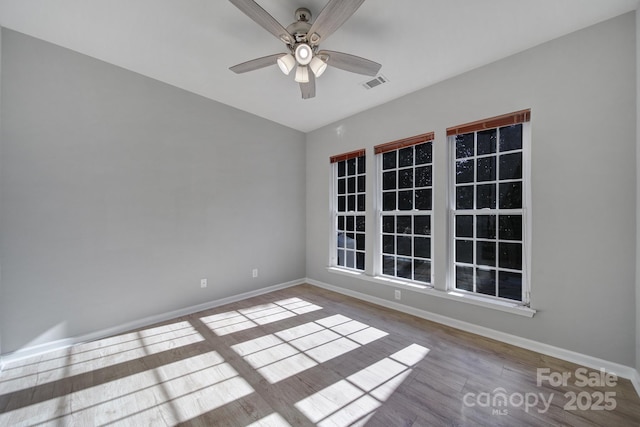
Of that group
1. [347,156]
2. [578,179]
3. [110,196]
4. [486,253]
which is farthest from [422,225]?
[110,196]

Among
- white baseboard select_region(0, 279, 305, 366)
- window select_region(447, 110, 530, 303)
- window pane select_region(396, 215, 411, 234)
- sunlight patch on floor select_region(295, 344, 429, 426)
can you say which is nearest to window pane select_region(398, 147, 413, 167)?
window select_region(447, 110, 530, 303)

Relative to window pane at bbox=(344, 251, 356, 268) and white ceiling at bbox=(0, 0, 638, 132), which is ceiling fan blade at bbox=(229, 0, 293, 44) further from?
window pane at bbox=(344, 251, 356, 268)

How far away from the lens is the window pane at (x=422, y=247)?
125 inches

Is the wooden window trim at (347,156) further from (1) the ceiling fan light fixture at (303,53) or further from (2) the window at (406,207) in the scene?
(1) the ceiling fan light fixture at (303,53)

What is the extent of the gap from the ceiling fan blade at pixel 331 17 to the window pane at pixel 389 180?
6.80ft

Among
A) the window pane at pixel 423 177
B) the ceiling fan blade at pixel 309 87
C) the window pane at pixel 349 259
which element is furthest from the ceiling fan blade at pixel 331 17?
the window pane at pixel 349 259

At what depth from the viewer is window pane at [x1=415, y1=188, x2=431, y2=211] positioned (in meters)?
3.18

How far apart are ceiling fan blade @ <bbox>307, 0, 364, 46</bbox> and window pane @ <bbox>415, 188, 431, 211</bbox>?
7.06 feet

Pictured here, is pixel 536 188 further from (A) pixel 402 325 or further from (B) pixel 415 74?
(A) pixel 402 325

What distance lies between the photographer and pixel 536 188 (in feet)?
7.64

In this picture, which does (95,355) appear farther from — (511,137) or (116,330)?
(511,137)

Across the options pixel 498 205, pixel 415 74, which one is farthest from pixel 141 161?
pixel 498 205

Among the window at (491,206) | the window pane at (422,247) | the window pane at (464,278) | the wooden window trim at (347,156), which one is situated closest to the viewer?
the window at (491,206)

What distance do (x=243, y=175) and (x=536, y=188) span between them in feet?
11.6
